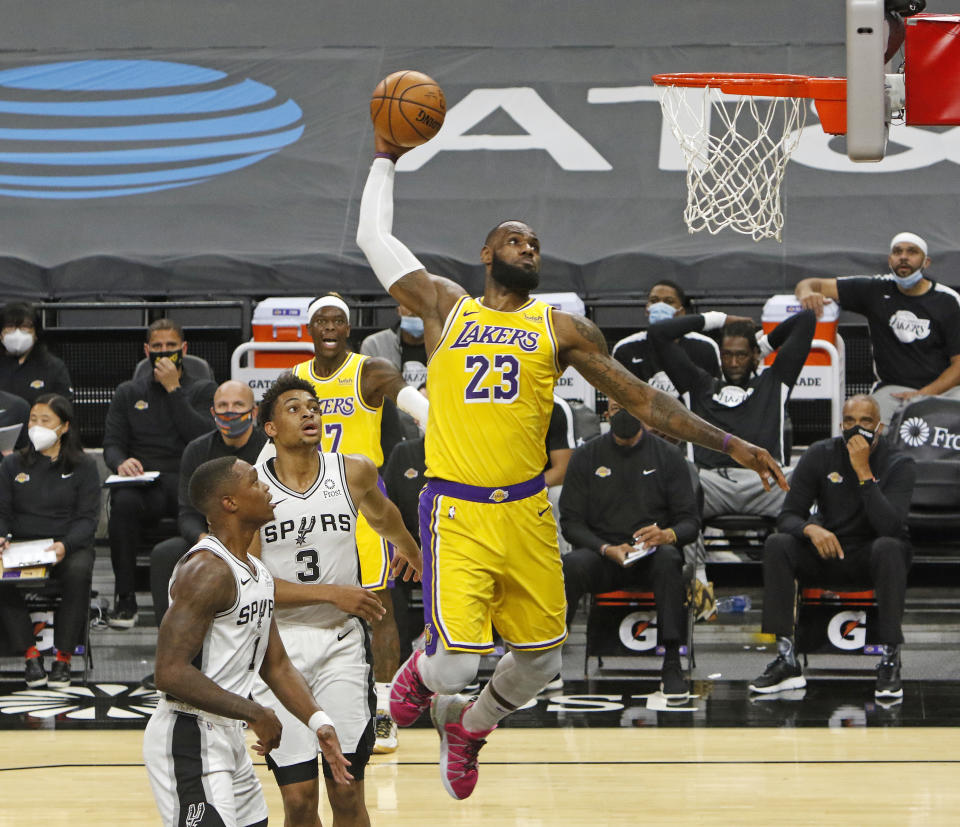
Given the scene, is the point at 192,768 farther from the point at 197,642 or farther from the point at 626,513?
the point at 626,513

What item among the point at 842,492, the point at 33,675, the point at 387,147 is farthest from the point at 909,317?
the point at 33,675

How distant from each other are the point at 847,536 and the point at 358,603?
4.24m

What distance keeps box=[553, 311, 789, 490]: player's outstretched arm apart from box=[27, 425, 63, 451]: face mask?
14.2 ft

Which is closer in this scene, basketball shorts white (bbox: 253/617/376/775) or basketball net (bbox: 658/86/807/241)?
basketball shorts white (bbox: 253/617/376/775)

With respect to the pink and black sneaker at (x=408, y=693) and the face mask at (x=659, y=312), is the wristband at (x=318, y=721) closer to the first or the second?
the pink and black sneaker at (x=408, y=693)

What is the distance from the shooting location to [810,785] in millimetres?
6227

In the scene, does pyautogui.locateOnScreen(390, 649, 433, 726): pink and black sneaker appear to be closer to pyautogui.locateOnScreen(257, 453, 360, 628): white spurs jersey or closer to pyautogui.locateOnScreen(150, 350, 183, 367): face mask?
pyautogui.locateOnScreen(257, 453, 360, 628): white spurs jersey

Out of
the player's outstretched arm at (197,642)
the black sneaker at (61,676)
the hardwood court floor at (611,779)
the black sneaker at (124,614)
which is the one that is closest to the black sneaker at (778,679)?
the hardwood court floor at (611,779)

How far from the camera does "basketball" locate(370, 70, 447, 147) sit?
17.7 feet

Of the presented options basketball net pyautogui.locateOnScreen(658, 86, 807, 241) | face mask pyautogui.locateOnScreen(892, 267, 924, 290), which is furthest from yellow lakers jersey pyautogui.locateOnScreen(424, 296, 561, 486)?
face mask pyautogui.locateOnScreen(892, 267, 924, 290)

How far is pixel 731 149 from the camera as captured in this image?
912cm

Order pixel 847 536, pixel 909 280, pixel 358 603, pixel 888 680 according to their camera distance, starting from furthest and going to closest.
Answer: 1. pixel 909 280
2. pixel 847 536
3. pixel 888 680
4. pixel 358 603

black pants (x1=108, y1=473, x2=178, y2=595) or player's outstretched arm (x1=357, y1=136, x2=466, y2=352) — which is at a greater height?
player's outstretched arm (x1=357, y1=136, x2=466, y2=352)

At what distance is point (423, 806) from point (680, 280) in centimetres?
595
